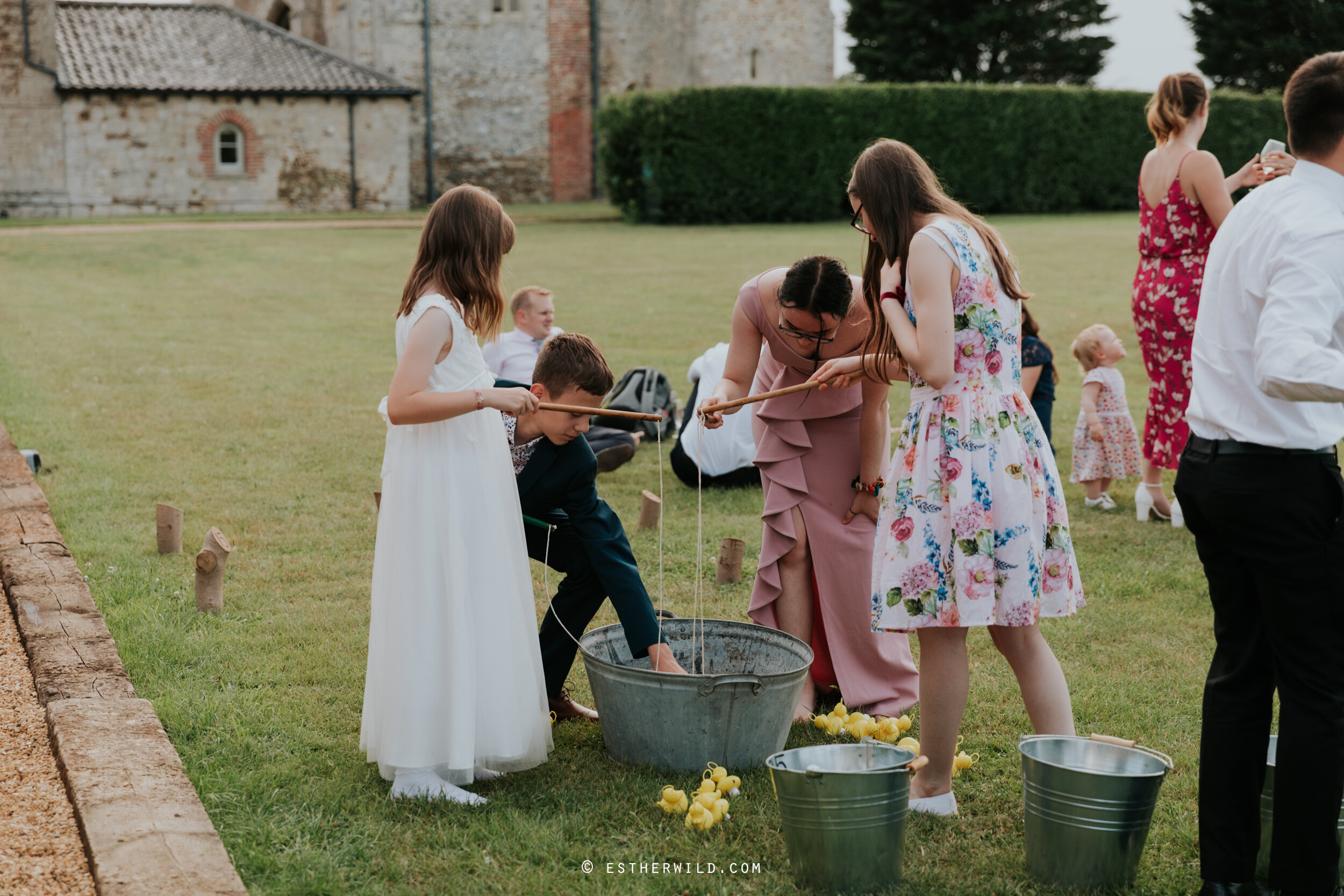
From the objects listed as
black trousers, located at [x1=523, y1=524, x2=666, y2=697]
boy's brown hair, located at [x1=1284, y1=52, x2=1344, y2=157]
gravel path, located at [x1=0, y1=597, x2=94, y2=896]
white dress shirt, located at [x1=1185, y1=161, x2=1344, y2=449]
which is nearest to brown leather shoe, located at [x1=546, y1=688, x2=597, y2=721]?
black trousers, located at [x1=523, y1=524, x2=666, y2=697]

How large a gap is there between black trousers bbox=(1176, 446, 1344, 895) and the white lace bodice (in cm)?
191

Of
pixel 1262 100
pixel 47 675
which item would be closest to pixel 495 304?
pixel 47 675

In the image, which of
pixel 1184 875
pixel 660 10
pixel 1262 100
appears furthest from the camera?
pixel 660 10

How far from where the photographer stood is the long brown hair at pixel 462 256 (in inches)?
139

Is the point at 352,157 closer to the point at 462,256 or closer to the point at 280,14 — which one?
the point at 280,14

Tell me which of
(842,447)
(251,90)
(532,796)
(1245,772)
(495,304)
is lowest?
(532,796)

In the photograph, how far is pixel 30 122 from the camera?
30.1 meters

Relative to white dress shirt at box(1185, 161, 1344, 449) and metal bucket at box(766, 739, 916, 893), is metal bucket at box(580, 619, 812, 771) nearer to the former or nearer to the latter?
metal bucket at box(766, 739, 916, 893)

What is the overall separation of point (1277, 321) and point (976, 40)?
43.4 m

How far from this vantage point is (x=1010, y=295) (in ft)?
10.8

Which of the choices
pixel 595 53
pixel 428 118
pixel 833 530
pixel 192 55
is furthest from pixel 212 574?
pixel 595 53

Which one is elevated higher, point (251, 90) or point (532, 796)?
point (251, 90)

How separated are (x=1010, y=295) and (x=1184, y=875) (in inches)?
61.7

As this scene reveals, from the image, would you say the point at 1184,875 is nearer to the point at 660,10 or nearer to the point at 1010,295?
the point at 1010,295
